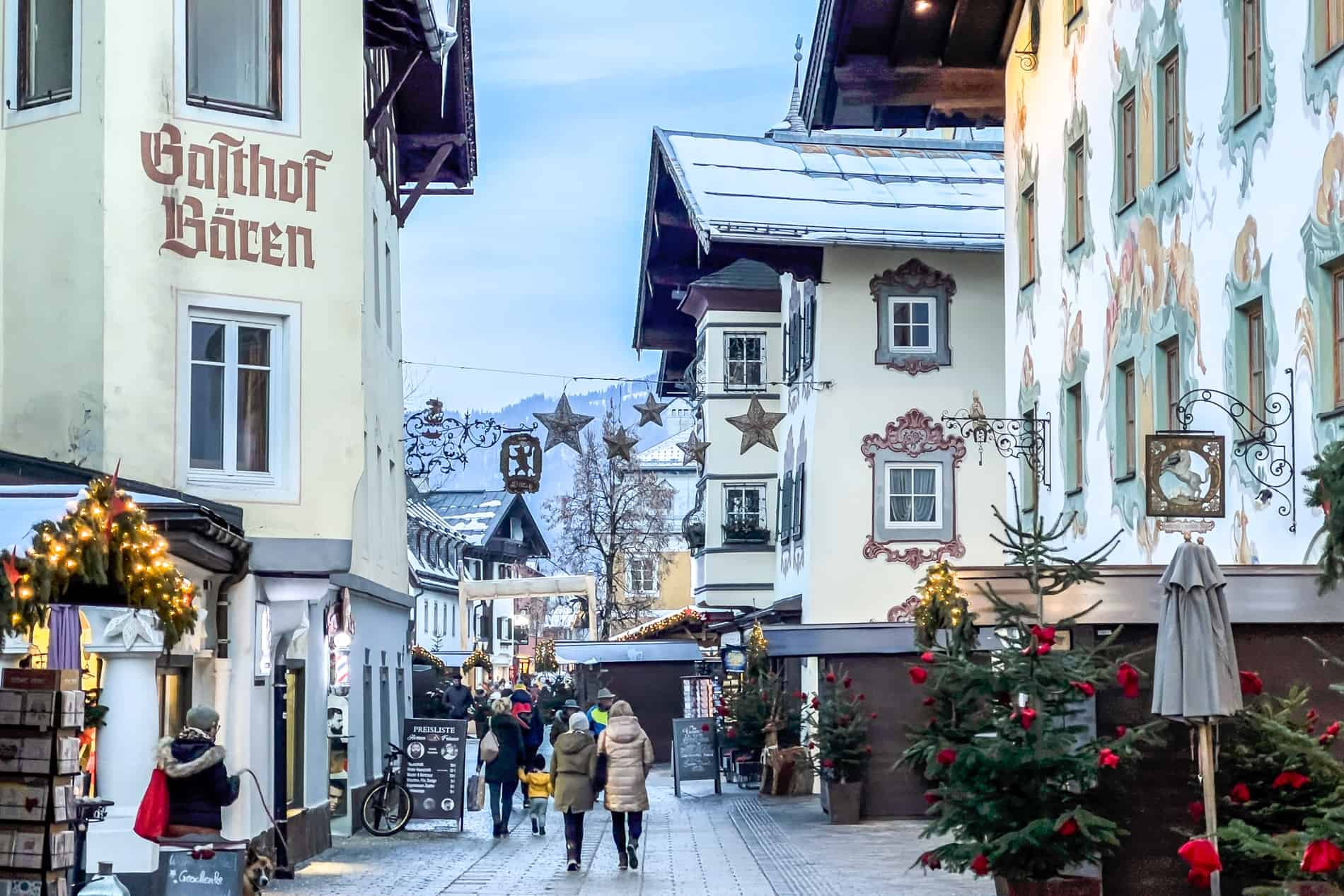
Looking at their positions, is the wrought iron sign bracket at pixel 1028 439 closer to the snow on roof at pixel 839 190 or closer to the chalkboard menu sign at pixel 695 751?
the snow on roof at pixel 839 190

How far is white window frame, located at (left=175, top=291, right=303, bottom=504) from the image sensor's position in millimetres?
21328

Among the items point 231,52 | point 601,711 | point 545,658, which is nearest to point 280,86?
point 231,52

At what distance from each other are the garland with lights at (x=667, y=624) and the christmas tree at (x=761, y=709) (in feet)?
29.8

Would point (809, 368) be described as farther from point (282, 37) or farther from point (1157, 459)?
point (1157, 459)

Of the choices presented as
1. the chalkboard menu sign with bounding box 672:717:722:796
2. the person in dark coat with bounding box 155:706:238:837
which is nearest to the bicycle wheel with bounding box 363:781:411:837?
the chalkboard menu sign with bounding box 672:717:722:796

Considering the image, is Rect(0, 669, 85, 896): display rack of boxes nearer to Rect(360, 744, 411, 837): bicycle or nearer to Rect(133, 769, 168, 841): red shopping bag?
Rect(133, 769, 168, 841): red shopping bag

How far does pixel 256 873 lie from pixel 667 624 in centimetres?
3457

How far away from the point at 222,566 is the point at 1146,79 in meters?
10.2

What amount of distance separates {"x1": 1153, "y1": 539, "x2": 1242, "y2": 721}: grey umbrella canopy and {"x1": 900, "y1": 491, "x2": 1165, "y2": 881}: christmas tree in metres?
0.57

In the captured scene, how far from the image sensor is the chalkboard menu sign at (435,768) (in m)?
27.1

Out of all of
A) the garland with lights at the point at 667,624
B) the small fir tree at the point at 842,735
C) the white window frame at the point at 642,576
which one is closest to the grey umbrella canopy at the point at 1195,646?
the small fir tree at the point at 842,735

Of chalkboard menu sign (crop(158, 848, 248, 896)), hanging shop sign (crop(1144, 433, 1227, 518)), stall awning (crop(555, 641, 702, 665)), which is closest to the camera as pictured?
chalkboard menu sign (crop(158, 848, 248, 896))

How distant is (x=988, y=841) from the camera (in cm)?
1411

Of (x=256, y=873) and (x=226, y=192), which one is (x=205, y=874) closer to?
(x=256, y=873)
